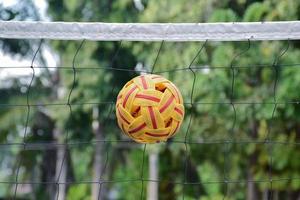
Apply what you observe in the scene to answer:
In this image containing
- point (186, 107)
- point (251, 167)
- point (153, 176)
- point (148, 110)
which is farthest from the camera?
point (153, 176)

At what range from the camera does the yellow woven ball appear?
10.2 ft

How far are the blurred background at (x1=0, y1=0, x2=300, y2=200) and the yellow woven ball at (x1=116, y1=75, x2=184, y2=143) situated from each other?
0.50 meters

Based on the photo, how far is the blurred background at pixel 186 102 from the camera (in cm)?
666

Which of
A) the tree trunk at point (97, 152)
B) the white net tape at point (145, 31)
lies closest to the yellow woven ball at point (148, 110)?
the white net tape at point (145, 31)

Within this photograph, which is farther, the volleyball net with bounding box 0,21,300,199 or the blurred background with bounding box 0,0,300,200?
the blurred background with bounding box 0,0,300,200

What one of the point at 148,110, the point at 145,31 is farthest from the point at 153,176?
the point at 148,110

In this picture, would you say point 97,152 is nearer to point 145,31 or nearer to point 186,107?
point 186,107

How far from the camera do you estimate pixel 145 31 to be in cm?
345

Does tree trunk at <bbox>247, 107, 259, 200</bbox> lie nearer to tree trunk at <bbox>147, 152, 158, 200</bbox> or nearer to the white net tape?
tree trunk at <bbox>147, 152, 158, 200</bbox>

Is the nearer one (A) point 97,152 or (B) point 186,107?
(B) point 186,107

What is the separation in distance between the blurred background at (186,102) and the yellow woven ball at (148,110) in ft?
1.64

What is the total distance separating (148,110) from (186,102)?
3.90 m

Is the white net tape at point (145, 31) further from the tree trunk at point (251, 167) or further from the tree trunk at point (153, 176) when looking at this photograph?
the tree trunk at point (153, 176)

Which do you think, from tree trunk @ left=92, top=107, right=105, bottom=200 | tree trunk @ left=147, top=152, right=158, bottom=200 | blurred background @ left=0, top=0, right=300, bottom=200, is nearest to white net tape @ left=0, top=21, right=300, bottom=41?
blurred background @ left=0, top=0, right=300, bottom=200
